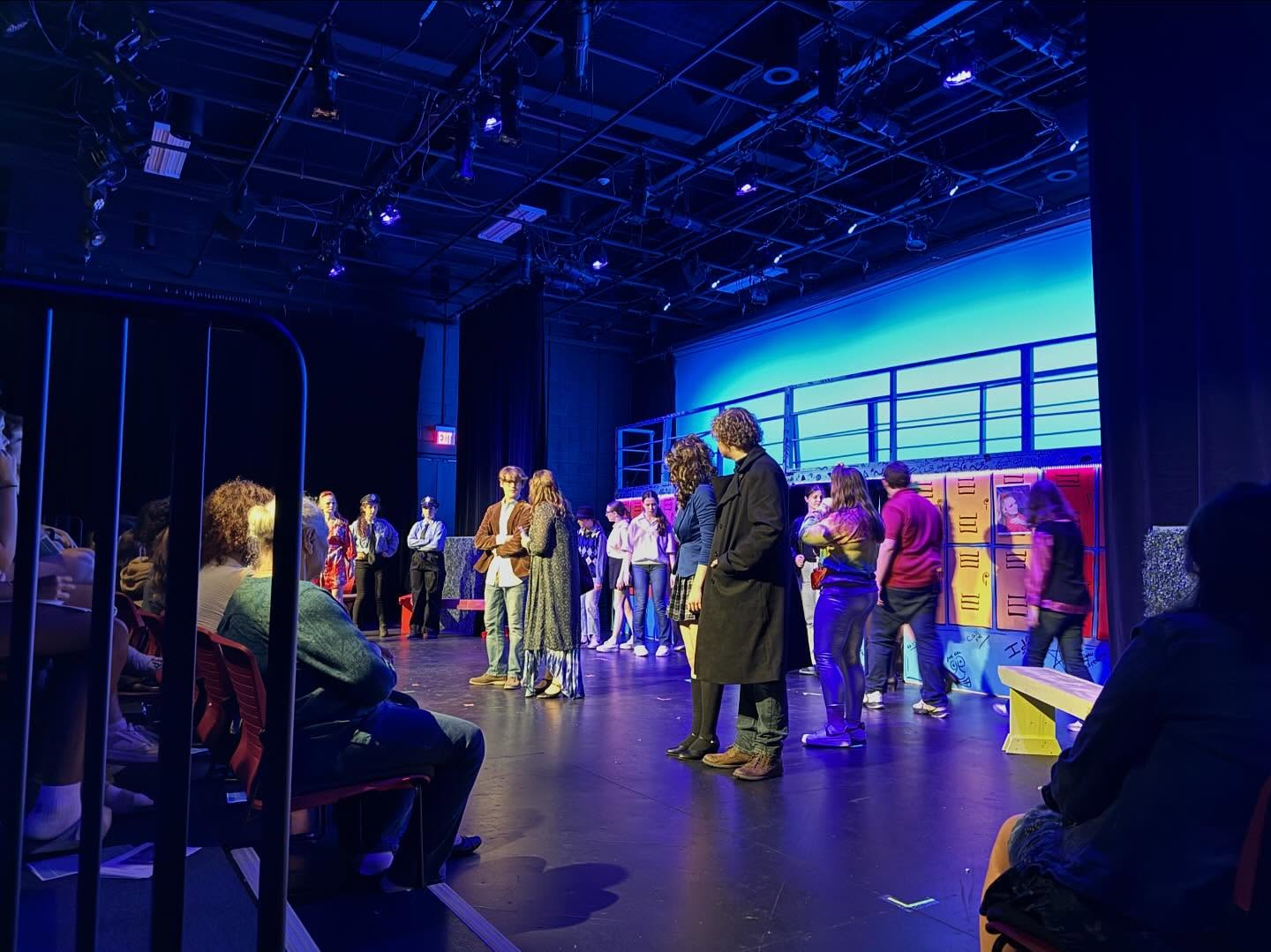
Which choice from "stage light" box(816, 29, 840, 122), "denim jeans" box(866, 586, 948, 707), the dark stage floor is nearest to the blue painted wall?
"stage light" box(816, 29, 840, 122)

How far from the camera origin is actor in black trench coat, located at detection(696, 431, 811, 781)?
3.96 meters

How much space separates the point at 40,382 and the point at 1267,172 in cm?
393

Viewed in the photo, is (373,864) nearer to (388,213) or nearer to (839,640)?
(839,640)

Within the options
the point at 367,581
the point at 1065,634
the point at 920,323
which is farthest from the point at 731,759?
the point at 920,323

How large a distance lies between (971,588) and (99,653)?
6.97m

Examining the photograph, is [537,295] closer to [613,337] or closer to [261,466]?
[613,337]

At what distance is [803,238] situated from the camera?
11688 mm

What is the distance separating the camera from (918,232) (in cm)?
1017

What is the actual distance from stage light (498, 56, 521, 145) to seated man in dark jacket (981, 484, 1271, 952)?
254 inches

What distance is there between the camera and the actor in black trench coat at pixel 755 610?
3957 mm

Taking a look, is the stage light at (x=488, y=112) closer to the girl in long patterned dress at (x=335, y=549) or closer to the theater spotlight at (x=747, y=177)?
the theater spotlight at (x=747, y=177)

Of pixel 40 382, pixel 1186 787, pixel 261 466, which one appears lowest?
pixel 1186 787

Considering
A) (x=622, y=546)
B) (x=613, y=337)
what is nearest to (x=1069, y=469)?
(x=622, y=546)

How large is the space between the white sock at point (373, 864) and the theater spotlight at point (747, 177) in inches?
302
